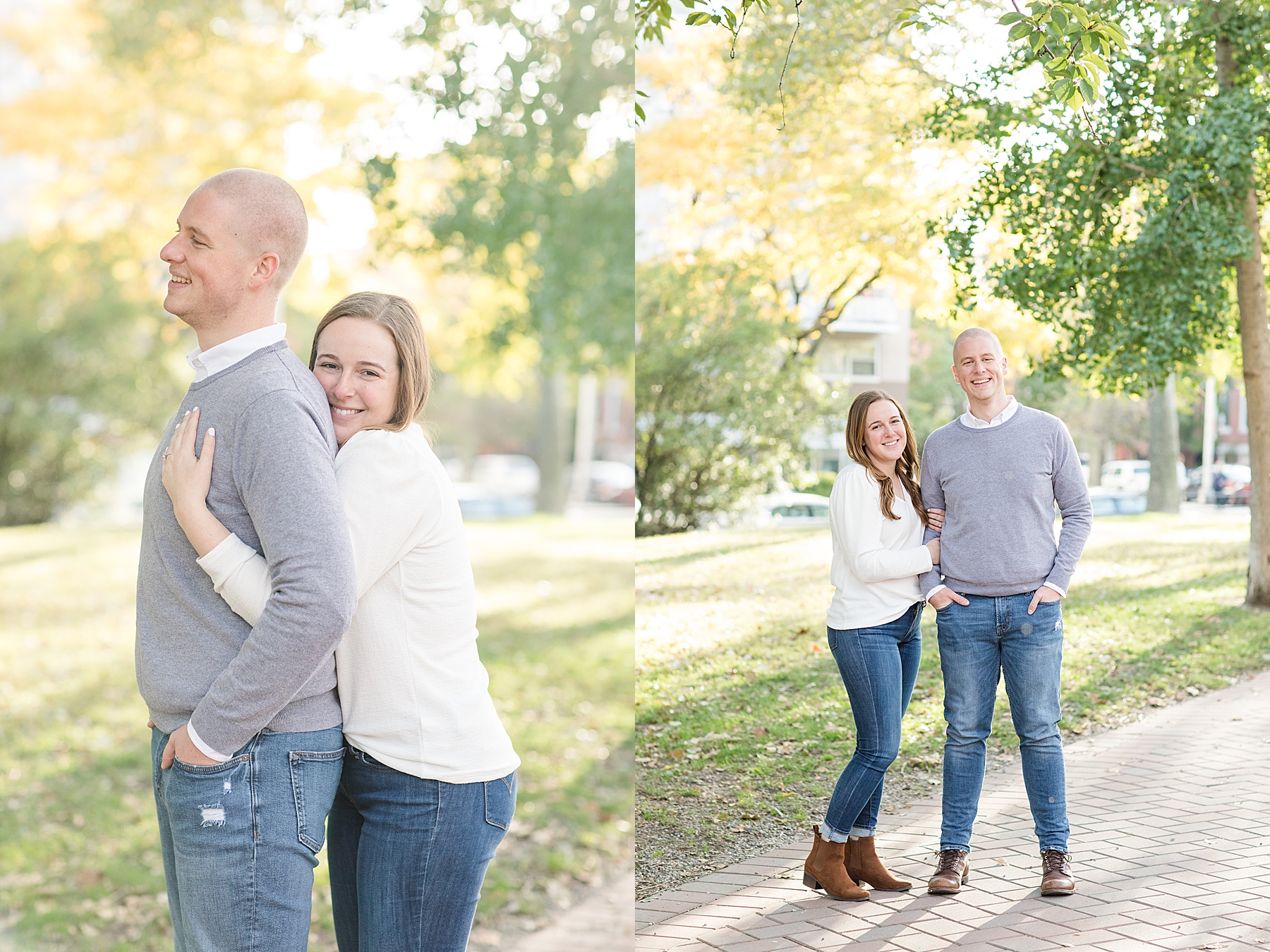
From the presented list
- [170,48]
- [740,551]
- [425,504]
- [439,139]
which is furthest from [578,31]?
[425,504]

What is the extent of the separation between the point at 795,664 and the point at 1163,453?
121 centimetres

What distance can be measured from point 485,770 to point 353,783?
23cm

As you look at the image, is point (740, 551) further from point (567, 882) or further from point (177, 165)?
point (177, 165)

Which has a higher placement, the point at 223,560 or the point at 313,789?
the point at 223,560

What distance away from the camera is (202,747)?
71.5 inches

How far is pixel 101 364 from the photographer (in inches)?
482

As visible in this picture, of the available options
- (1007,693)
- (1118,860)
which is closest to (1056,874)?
(1118,860)

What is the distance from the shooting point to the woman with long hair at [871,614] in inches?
119

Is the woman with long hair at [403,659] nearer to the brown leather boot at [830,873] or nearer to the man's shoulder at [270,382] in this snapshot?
the man's shoulder at [270,382]

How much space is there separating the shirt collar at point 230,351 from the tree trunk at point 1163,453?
91.8 inches

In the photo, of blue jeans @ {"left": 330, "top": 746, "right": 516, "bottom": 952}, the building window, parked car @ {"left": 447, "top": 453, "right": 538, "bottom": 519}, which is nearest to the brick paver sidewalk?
the building window

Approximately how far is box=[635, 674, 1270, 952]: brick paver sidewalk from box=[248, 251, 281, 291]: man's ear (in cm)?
224

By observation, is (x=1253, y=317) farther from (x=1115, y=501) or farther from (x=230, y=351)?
(x=230, y=351)

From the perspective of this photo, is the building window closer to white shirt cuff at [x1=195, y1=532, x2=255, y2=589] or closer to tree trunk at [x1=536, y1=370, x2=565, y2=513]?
white shirt cuff at [x1=195, y1=532, x2=255, y2=589]
